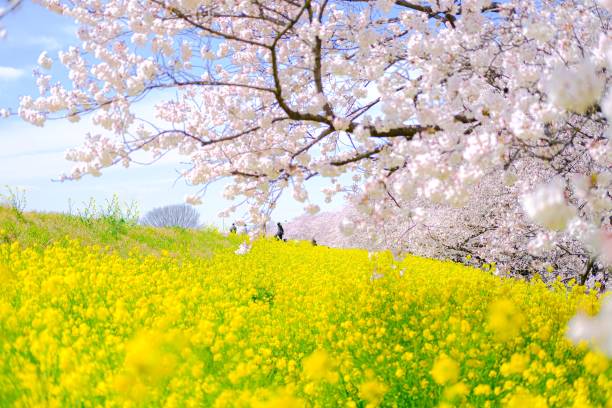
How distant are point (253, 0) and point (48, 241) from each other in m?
8.97

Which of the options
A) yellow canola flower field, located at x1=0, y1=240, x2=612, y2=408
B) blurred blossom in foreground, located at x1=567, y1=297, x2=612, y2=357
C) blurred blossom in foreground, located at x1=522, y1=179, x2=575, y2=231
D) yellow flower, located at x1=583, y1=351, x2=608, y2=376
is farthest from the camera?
yellow flower, located at x1=583, y1=351, x2=608, y2=376

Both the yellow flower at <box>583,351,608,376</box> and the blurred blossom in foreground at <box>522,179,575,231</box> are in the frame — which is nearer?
the blurred blossom in foreground at <box>522,179,575,231</box>

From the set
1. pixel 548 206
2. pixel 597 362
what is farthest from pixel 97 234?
pixel 548 206

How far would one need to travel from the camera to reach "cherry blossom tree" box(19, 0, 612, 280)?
4.66m

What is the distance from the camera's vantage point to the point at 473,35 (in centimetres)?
612

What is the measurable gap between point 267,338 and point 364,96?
10.4 feet

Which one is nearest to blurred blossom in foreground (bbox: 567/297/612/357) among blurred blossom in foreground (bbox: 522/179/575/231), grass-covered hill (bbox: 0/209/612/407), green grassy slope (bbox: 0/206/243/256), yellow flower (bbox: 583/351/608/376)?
blurred blossom in foreground (bbox: 522/179/575/231)

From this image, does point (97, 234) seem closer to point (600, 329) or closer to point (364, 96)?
point (364, 96)

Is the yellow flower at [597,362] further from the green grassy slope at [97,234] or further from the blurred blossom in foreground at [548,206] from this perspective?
the green grassy slope at [97,234]

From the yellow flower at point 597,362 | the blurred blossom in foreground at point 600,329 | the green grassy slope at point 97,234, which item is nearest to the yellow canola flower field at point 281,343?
the yellow flower at point 597,362

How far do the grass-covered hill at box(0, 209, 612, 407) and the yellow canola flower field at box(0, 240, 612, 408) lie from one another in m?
0.02

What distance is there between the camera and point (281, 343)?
6.56 meters

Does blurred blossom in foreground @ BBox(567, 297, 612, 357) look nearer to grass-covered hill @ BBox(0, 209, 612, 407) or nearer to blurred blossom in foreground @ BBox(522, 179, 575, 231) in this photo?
blurred blossom in foreground @ BBox(522, 179, 575, 231)

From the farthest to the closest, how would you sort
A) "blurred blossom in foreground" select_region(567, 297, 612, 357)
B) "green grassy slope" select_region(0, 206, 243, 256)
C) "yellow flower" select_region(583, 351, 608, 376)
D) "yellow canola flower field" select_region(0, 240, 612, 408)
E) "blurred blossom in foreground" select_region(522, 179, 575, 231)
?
"green grassy slope" select_region(0, 206, 243, 256) → "yellow flower" select_region(583, 351, 608, 376) → "yellow canola flower field" select_region(0, 240, 612, 408) → "blurred blossom in foreground" select_region(522, 179, 575, 231) → "blurred blossom in foreground" select_region(567, 297, 612, 357)
